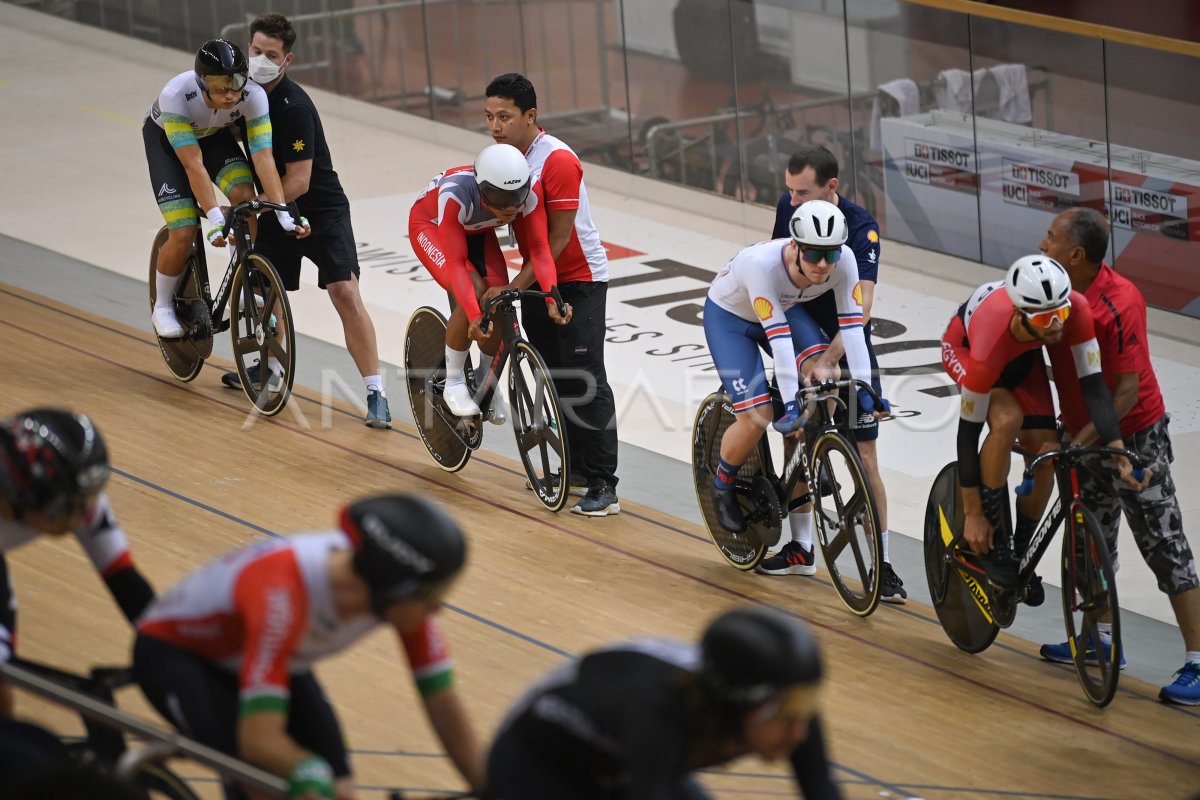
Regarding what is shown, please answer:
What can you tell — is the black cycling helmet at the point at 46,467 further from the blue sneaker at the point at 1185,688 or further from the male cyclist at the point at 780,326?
the blue sneaker at the point at 1185,688

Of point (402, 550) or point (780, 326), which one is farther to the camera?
point (780, 326)

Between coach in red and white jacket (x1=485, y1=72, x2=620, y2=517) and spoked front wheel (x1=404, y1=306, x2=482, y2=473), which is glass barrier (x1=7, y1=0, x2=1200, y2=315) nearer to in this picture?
coach in red and white jacket (x1=485, y1=72, x2=620, y2=517)

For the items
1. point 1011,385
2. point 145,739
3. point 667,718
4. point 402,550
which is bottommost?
point 1011,385

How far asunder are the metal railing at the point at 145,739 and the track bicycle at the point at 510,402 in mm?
2993

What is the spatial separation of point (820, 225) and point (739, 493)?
1.06m

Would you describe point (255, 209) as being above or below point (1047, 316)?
below

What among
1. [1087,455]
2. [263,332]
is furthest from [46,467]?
[263,332]

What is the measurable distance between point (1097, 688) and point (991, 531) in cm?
52

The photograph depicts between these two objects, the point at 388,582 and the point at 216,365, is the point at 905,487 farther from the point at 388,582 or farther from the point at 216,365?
the point at 388,582

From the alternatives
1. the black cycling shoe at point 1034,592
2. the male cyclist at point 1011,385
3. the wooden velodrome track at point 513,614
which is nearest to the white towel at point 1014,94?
the wooden velodrome track at point 513,614

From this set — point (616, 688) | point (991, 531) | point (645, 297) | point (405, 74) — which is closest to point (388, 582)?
point (616, 688)

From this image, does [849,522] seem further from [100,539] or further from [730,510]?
[100,539]

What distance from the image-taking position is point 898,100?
1005 cm

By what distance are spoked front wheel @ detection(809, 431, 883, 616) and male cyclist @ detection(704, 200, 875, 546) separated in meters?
0.14
